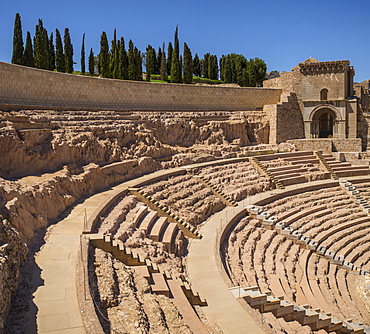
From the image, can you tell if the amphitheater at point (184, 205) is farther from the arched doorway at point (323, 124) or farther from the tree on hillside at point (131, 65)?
the tree on hillside at point (131, 65)

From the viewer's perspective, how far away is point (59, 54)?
107 ft

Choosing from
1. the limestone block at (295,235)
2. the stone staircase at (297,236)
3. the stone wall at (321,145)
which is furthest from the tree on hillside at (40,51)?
the limestone block at (295,235)

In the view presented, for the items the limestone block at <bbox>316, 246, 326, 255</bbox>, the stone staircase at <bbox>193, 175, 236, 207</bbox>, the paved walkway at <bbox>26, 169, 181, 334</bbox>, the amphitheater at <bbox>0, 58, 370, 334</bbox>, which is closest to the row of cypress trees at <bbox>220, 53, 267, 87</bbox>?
the amphitheater at <bbox>0, 58, 370, 334</bbox>

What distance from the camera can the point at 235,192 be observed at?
869 inches

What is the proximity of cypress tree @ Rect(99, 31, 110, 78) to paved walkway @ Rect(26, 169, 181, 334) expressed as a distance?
65.5 feet

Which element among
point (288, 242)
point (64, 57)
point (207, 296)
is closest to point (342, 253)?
point (288, 242)

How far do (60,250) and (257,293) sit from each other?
18.7 ft

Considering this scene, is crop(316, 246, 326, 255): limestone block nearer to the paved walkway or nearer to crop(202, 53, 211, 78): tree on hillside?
the paved walkway

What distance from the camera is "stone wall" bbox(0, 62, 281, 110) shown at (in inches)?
757

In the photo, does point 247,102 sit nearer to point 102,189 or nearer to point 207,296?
point 102,189

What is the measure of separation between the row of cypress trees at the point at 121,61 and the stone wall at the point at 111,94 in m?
5.68

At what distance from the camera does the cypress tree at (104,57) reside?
32250mm

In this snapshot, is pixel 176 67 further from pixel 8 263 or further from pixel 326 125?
pixel 8 263

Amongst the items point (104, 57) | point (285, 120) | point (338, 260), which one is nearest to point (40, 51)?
point (104, 57)
